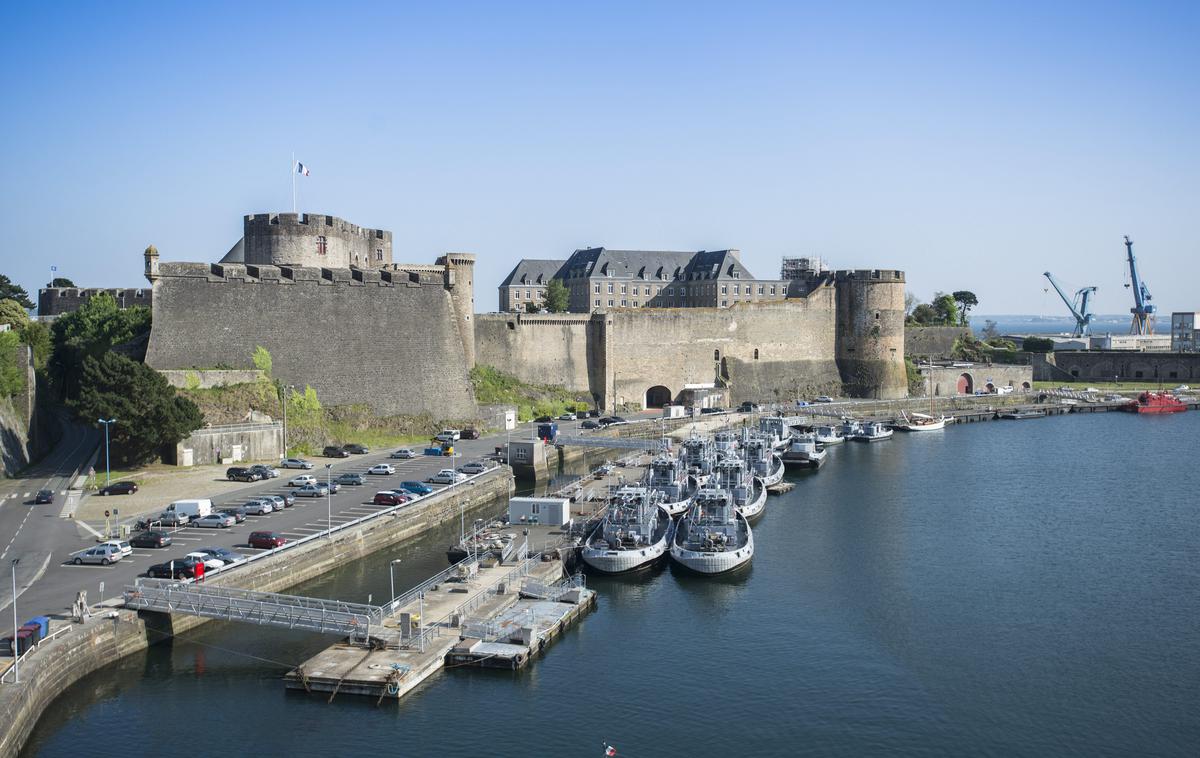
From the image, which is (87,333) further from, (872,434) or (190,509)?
(872,434)

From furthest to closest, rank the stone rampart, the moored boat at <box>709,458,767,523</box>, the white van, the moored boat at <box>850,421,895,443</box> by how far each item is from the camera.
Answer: the stone rampart
the moored boat at <box>850,421,895,443</box>
the moored boat at <box>709,458,767,523</box>
the white van

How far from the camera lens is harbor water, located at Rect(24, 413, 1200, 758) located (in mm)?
17438

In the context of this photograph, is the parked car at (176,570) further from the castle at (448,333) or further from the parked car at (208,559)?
the castle at (448,333)

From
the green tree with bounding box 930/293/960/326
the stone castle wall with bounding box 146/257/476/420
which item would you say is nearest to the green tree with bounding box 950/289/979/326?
the green tree with bounding box 930/293/960/326

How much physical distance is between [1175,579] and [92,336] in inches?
1501

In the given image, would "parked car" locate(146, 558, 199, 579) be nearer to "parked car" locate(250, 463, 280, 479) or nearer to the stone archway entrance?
"parked car" locate(250, 463, 280, 479)

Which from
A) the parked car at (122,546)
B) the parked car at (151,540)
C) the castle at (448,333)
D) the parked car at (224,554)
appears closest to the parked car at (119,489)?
the parked car at (151,540)

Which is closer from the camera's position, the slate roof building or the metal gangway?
the metal gangway

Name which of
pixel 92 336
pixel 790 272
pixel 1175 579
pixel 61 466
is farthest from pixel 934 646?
pixel 790 272

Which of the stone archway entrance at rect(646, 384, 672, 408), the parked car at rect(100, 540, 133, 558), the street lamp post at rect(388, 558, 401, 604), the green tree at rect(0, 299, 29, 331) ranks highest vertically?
the green tree at rect(0, 299, 29, 331)

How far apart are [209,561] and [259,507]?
216 inches

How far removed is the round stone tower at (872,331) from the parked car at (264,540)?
42.3m

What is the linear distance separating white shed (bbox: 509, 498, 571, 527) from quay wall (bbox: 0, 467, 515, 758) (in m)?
2.53

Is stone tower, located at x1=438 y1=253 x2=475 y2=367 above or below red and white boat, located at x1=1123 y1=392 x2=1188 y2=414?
above
